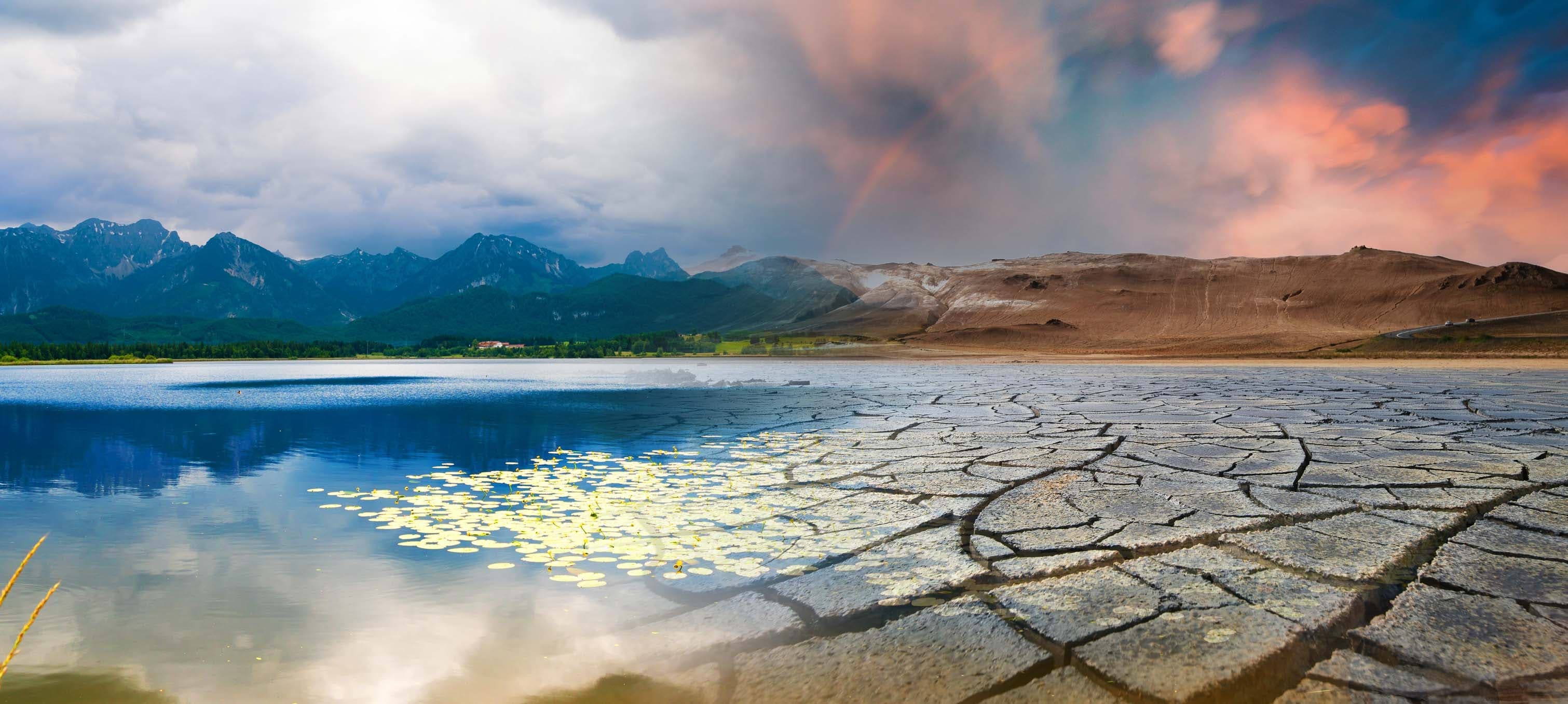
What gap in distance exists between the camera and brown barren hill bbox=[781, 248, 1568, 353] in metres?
78.2

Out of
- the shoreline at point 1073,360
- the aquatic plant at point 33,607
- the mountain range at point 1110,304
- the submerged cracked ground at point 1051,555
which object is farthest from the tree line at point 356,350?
the aquatic plant at point 33,607

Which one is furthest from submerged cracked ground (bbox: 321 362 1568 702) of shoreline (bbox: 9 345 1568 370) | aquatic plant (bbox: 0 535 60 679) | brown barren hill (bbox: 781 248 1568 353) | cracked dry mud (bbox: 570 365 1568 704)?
brown barren hill (bbox: 781 248 1568 353)

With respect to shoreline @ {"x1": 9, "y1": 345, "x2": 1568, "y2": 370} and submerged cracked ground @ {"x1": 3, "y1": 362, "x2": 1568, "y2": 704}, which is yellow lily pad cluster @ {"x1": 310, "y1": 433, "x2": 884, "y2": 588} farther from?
shoreline @ {"x1": 9, "y1": 345, "x2": 1568, "y2": 370}

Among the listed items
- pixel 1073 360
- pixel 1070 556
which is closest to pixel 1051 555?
pixel 1070 556

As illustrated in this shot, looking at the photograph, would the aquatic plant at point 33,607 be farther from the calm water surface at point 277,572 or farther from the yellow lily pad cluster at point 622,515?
the yellow lily pad cluster at point 622,515

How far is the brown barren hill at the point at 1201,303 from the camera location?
78250 millimetres

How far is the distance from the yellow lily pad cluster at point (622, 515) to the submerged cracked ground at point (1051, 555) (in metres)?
0.04

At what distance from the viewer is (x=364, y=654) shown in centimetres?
346

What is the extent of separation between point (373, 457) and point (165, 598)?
6.06 meters

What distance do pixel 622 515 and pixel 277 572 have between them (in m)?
2.31

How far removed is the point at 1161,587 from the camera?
151 inches

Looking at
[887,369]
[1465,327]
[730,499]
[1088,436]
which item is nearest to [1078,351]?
[1465,327]

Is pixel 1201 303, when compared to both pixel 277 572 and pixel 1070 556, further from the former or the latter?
pixel 277 572

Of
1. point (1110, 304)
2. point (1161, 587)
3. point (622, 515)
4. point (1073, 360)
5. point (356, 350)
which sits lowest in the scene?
point (622, 515)
